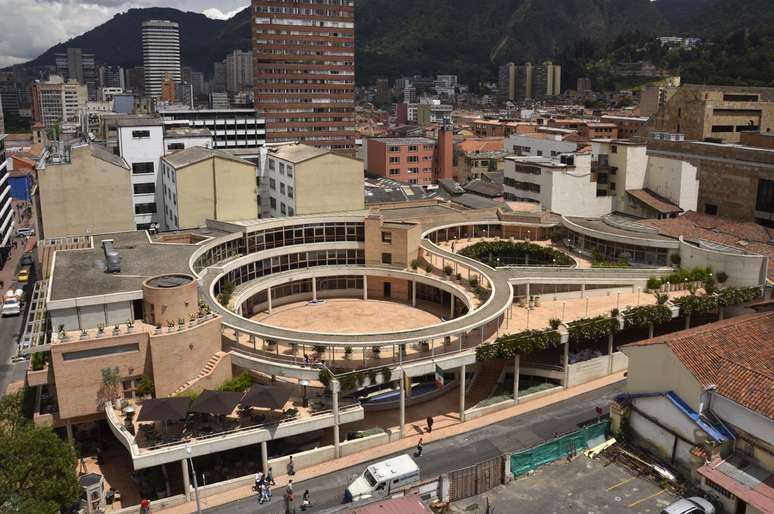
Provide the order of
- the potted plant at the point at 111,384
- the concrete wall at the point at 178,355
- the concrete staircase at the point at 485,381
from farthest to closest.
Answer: the concrete staircase at the point at 485,381, the concrete wall at the point at 178,355, the potted plant at the point at 111,384

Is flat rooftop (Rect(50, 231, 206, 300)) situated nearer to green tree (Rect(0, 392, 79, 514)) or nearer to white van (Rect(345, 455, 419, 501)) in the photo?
green tree (Rect(0, 392, 79, 514))

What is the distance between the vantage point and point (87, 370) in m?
42.0

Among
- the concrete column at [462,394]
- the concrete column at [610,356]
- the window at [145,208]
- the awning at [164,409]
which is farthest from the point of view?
the window at [145,208]

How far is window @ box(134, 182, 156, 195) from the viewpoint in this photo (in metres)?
85.2

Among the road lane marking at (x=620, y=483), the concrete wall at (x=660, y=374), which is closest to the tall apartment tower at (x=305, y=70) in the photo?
the concrete wall at (x=660, y=374)

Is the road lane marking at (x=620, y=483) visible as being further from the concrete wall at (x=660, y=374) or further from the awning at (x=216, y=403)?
the awning at (x=216, y=403)

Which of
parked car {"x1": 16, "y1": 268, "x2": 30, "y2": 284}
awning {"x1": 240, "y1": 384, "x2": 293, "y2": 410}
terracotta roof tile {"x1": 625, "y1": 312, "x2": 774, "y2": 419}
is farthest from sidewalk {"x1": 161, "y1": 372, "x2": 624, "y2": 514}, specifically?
parked car {"x1": 16, "y1": 268, "x2": 30, "y2": 284}

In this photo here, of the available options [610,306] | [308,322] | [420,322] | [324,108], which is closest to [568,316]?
[610,306]

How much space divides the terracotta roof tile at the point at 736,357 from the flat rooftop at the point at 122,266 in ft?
116

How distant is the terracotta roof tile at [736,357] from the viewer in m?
35.7

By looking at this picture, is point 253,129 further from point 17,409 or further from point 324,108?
point 17,409

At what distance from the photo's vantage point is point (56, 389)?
41.5 metres

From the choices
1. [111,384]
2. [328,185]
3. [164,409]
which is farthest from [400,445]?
[328,185]

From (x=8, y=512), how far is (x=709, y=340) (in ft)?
124
